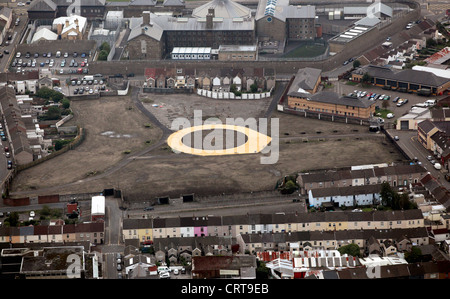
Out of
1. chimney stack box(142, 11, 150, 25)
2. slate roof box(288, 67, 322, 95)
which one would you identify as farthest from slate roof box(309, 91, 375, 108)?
chimney stack box(142, 11, 150, 25)

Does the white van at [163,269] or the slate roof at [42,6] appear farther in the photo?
the slate roof at [42,6]

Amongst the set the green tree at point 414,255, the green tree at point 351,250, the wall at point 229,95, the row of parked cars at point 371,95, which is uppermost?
the wall at point 229,95

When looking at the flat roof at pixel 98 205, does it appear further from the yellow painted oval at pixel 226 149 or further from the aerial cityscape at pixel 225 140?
the yellow painted oval at pixel 226 149

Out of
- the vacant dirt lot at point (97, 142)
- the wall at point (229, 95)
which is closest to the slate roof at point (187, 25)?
the wall at point (229, 95)

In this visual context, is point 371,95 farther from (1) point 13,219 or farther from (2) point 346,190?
(1) point 13,219

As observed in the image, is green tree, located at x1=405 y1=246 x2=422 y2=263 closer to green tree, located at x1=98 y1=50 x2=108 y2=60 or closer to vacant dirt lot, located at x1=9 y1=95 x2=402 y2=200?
vacant dirt lot, located at x1=9 y1=95 x2=402 y2=200

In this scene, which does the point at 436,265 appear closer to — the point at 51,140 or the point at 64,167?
the point at 64,167
